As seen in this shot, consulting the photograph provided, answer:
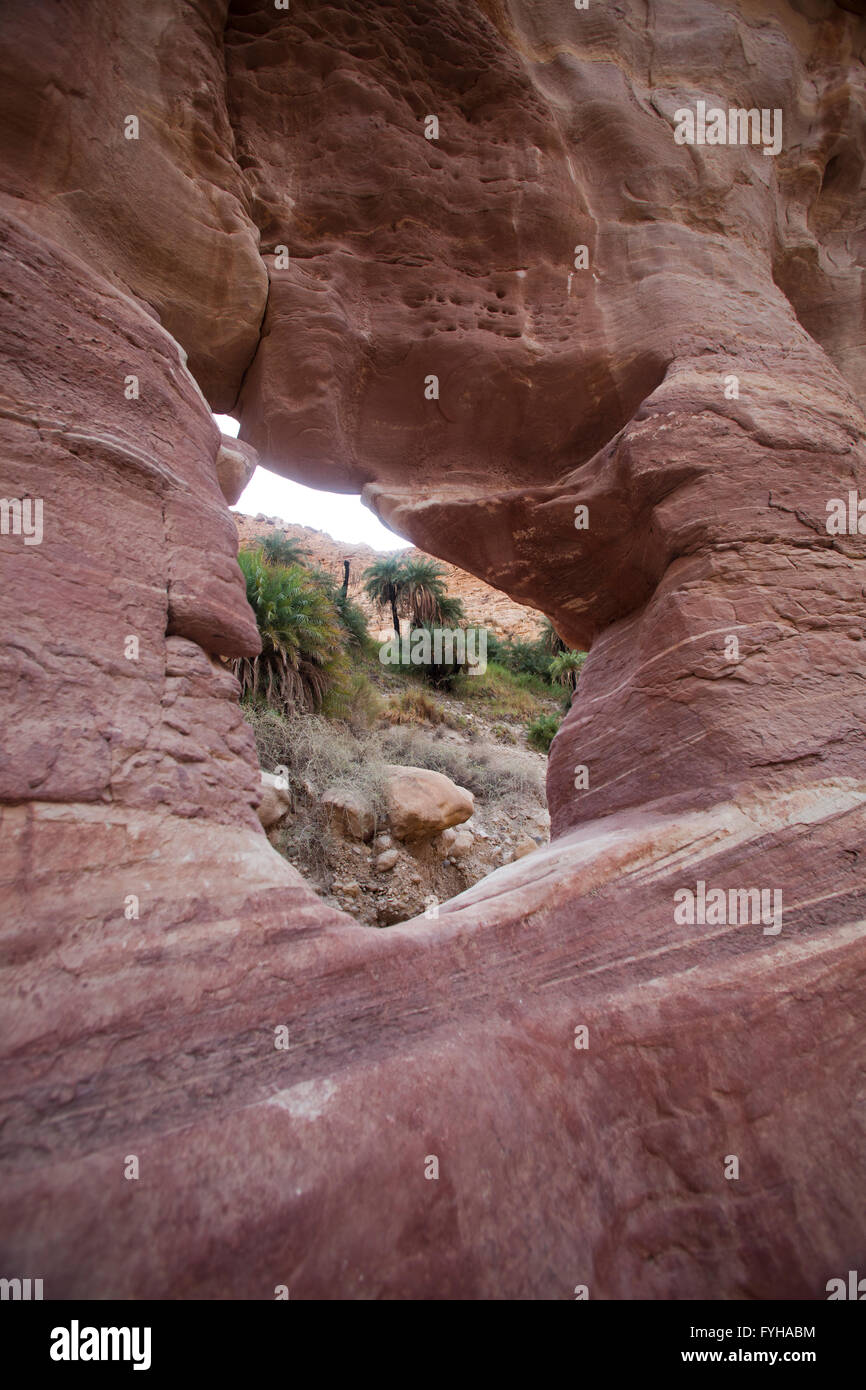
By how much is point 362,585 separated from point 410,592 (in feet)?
22.6

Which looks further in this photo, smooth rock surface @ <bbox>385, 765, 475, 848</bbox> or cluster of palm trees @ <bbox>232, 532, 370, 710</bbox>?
cluster of palm trees @ <bbox>232, 532, 370, 710</bbox>

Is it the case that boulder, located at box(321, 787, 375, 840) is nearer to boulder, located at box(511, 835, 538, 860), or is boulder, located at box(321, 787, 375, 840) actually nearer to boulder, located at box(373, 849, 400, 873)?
boulder, located at box(373, 849, 400, 873)

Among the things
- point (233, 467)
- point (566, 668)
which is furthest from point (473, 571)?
point (566, 668)

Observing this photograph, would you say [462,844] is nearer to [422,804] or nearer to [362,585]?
[422,804]

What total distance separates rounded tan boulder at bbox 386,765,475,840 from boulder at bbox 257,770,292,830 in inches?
62.2

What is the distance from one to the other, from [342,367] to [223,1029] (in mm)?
3880

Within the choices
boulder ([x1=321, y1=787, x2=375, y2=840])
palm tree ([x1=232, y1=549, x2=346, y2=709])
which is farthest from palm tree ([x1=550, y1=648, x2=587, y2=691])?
boulder ([x1=321, y1=787, x2=375, y2=840])

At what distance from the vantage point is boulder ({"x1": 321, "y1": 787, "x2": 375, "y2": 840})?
8523 mm

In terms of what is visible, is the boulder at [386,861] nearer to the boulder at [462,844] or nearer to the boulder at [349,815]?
the boulder at [349,815]

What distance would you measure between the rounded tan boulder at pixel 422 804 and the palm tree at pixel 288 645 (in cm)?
251

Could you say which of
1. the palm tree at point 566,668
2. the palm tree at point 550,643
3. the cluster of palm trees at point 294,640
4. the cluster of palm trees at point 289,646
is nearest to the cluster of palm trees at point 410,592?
the cluster of palm trees at point 294,640

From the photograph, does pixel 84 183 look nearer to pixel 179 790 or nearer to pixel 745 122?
pixel 179 790

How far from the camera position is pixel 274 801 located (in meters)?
7.68

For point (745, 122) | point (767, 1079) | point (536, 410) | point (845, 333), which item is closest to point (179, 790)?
point (767, 1079)
